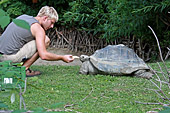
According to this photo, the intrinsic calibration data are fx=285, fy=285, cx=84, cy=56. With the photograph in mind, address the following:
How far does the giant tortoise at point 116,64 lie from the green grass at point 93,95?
5.7 inches

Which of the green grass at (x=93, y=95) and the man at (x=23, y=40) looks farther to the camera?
the man at (x=23, y=40)

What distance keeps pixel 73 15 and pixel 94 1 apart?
2.68 ft

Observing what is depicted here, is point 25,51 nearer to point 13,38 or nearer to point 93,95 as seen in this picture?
point 13,38

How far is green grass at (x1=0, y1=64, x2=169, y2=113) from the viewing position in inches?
106

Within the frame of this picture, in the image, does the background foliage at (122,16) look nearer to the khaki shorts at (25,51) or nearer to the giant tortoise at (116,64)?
the giant tortoise at (116,64)

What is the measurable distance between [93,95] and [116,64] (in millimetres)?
1459

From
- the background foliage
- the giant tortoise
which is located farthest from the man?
the background foliage

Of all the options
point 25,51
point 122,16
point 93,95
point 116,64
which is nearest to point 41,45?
point 25,51

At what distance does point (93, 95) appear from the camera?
128 inches

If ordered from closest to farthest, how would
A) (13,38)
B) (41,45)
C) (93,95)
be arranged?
1. (93,95)
2. (41,45)
3. (13,38)

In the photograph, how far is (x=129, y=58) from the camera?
15.5 feet

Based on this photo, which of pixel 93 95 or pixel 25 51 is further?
pixel 25 51

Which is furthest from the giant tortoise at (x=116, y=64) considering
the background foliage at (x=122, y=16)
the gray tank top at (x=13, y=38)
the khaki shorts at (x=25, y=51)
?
the background foliage at (x=122, y=16)

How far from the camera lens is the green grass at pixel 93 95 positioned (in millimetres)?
2703
